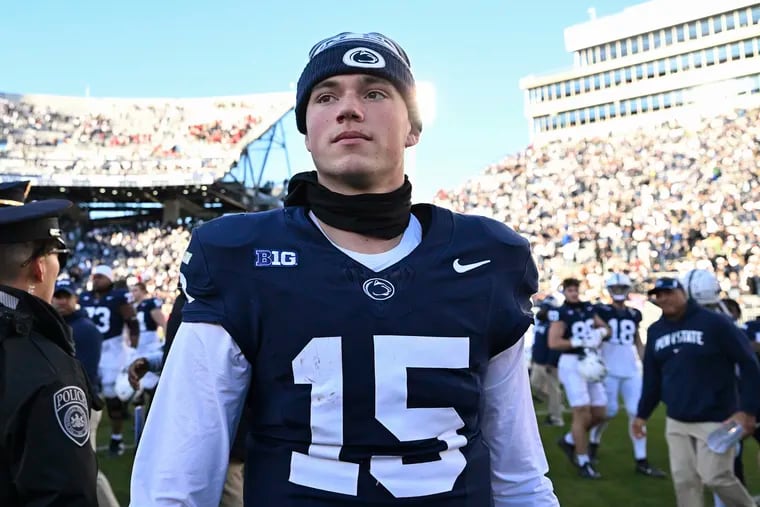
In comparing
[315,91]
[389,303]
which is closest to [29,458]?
[389,303]

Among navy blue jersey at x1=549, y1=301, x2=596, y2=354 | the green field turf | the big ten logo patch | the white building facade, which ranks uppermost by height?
the white building facade

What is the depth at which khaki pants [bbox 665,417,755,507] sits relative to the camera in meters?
4.57

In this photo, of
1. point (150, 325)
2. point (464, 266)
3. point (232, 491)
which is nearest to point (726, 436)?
point (232, 491)

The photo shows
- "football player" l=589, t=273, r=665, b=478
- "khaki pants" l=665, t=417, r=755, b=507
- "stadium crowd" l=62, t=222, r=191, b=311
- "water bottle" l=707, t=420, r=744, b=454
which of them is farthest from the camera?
"stadium crowd" l=62, t=222, r=191, b=311

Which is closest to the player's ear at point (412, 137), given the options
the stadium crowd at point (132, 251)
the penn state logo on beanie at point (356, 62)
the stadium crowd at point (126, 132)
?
the penn state logo on beanie at point (356, 62)

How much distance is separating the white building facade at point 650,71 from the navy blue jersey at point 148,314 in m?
44.3

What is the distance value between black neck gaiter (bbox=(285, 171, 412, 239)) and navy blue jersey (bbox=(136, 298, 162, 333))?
302 inches

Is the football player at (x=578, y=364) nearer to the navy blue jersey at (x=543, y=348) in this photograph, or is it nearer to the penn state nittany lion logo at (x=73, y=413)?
the navy blue jersey at (x=543, y=348)

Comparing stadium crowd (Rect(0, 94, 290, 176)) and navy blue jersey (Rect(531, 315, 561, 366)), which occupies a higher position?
stadium crowd (Rect(0, 94, 290, 176))

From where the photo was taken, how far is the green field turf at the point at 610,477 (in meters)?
5.77

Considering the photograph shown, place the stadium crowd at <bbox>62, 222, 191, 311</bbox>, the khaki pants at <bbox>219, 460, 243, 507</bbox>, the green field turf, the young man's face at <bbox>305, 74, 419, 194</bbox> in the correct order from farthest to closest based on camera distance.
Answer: the stadium crowd at <bbox>62, 222, 191, 311</bbox> < the green field turf < the khaki pants at <bbox>219, 460, 243, 507</bbox> < the young man's face at <bbox>305, 74, 419, 194</bbox>

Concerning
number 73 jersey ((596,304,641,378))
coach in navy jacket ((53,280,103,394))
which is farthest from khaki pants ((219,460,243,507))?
number 73 jersey ((596,304,641,378))

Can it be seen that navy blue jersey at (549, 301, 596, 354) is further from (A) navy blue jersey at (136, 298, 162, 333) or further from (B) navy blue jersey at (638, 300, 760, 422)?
(A) navy blue jersey at (136, 298, 162, 333)

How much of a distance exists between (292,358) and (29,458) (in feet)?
2.97
